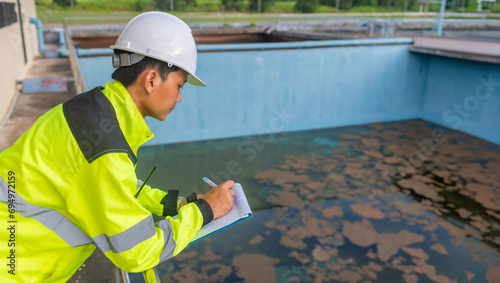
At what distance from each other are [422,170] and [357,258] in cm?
283

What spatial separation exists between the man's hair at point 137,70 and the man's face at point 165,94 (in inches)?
1.0

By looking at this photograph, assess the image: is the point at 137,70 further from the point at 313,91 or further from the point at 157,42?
the point at 313,91

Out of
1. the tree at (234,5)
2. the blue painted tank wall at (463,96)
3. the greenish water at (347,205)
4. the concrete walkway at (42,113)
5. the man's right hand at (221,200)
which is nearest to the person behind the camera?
the man's right hand at (221,200)

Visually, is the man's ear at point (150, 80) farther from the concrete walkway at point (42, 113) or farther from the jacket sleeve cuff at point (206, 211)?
the concrete walkway at point (42, 113)

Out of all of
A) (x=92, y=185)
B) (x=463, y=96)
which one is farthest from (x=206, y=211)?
(x=463, y=96)

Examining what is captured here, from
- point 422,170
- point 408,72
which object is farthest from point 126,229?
point 408,72

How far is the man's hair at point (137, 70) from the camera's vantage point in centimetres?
148

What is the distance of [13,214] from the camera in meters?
1.32

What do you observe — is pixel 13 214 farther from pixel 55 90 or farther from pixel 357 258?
pixel 55 90

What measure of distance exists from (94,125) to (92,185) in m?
0.19

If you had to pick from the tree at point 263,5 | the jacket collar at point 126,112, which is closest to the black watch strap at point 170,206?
the jacket collar at point 126,112

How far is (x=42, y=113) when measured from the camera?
5.18 metres

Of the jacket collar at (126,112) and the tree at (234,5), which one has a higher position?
the tree at (234,5)

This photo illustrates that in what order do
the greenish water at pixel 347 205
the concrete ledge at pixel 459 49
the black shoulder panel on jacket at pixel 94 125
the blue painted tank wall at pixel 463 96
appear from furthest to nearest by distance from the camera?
the blue painted tank wall at pixel 463 96 < the concrete ledge at pixel 459 49 < the greenish water at pixel 347 205 < the black shoulder panel on jacket at pixel 94 125
